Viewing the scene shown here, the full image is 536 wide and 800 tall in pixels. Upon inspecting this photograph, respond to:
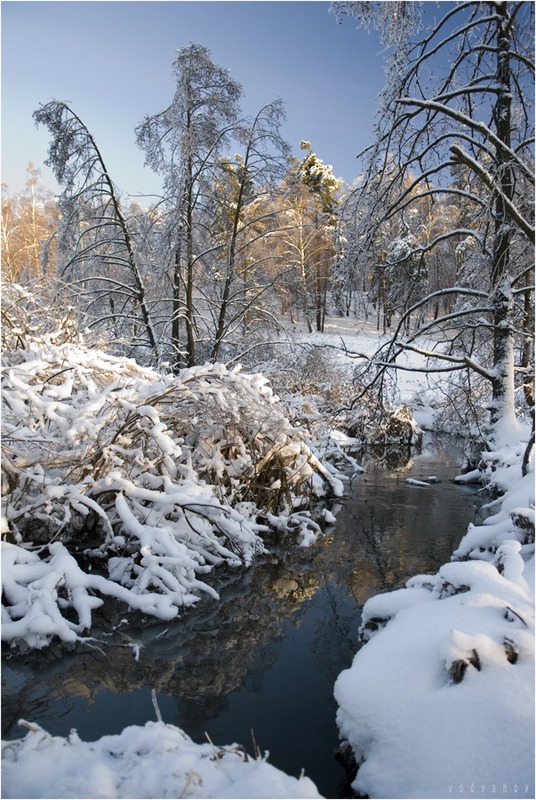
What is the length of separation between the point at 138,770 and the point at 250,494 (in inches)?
199

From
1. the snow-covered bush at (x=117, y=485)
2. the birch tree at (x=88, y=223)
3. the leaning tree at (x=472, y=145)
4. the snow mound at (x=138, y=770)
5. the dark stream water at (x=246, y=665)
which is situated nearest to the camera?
the snow mound at (x=138, y=770)

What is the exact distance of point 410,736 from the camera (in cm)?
245

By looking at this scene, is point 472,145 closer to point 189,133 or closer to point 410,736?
point 189,133

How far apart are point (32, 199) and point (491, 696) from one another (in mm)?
37492

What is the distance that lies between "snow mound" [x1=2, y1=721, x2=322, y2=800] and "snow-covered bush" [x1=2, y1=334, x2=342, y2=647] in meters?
1.70

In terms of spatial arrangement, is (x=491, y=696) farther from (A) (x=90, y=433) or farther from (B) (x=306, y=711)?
(A) (x=90, y=433)

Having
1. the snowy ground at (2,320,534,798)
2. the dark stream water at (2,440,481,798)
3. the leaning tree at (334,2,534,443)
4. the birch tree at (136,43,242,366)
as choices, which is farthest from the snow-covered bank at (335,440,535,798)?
the birch tree at (136,43,242,366)

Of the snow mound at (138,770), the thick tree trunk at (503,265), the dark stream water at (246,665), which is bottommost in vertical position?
the dark stream water at (246,665)

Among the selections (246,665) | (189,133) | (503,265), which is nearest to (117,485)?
(246,665)

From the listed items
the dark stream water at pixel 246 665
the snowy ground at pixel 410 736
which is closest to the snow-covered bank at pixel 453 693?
the snowy ground at pixel 410 736

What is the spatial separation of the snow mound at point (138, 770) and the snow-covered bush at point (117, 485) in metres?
1.70

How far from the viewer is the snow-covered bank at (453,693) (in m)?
2.22

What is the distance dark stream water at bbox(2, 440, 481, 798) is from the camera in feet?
10.5

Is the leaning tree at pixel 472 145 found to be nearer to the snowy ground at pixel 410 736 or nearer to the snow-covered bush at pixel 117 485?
the snow-covered bush at pixel 117 485
